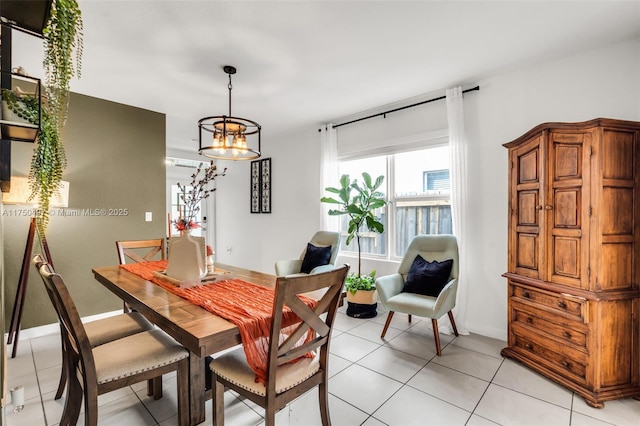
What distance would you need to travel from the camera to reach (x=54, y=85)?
1339 mm

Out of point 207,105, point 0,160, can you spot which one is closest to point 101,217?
point 207,105

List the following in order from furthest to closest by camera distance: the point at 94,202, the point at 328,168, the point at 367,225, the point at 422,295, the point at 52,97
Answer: the point at 328,168 → the point at 367,225 → the point at 94,202 → the point at 422,295 → the point at 52,97

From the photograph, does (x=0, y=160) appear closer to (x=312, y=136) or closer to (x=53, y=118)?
(x=53, y=118)

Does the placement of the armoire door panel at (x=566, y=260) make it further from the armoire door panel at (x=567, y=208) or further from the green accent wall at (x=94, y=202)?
the green accent wall at (x=94, y=202)

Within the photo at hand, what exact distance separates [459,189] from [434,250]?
0.67m

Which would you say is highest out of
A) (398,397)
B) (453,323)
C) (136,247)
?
(136,247)

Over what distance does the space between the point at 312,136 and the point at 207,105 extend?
1562 mm

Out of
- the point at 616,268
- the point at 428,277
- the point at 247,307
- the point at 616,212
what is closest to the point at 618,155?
the point at 616,212

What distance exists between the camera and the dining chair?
176 cm

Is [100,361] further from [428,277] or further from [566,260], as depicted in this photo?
[566,260]

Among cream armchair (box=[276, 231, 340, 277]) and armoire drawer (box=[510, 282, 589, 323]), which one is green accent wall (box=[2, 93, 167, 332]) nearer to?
cream armchair (box=[276, 231, 340, 277])

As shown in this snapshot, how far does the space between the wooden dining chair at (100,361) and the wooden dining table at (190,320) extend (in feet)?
0.30

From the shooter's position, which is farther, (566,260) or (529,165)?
(529,165)

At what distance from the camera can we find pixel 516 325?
8.00 feet
